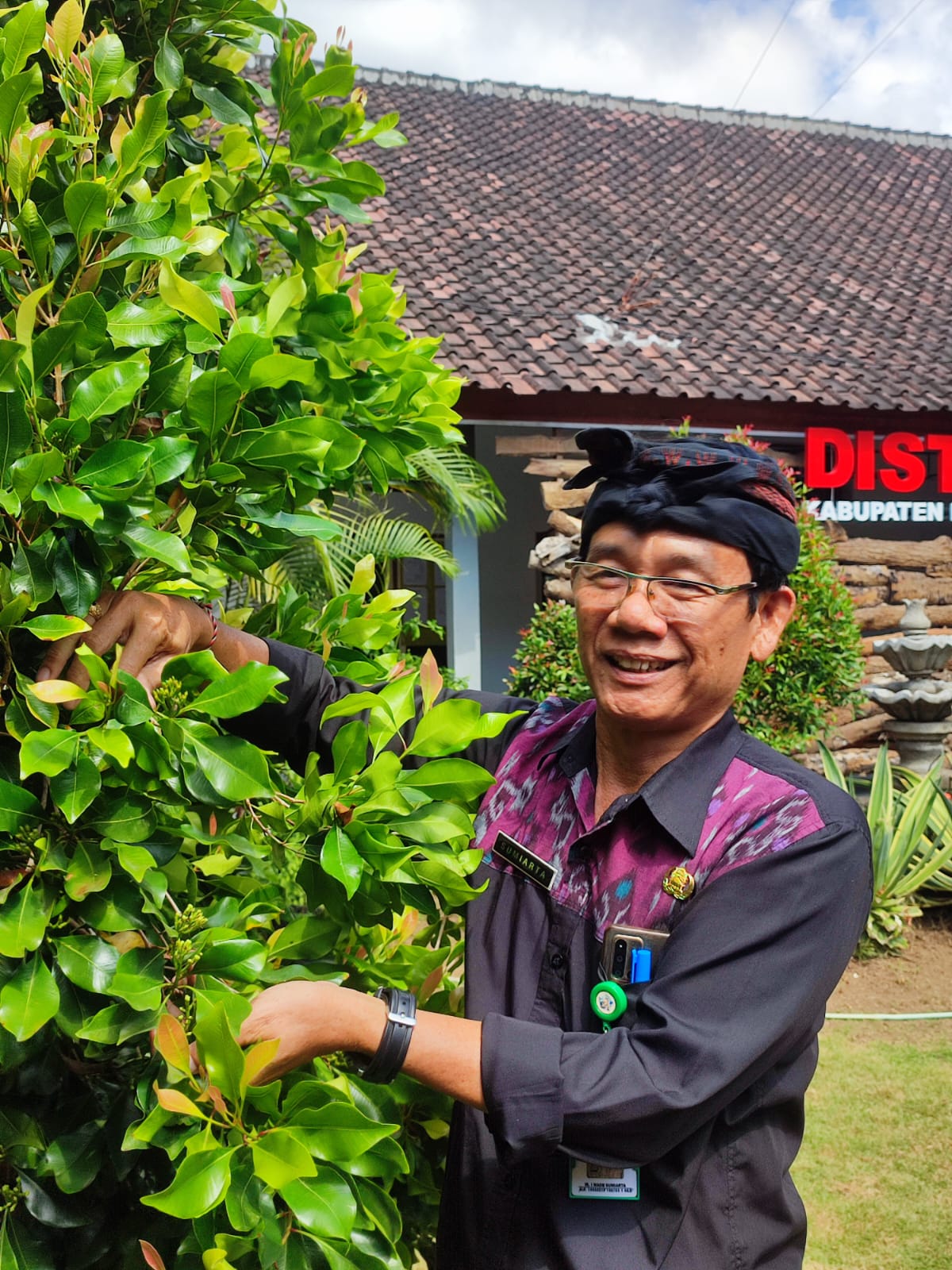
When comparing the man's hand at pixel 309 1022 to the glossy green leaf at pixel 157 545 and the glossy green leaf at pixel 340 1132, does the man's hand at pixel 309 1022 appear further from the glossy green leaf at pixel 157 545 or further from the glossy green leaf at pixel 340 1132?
the glossy green leaf at pixel 157 545

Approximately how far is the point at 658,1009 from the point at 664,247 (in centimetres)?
1100

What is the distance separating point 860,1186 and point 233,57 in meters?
3.90

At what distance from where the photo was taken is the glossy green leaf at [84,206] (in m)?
1.19

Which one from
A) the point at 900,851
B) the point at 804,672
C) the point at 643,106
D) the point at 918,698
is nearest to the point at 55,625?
the point at 900,851

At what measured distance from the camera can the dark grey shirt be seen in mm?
1364

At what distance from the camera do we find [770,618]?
5.65 feet

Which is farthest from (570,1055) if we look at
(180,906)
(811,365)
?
(811,365)

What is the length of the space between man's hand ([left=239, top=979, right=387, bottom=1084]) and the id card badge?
347 mm

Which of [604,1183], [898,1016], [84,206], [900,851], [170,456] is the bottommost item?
[898,1016]

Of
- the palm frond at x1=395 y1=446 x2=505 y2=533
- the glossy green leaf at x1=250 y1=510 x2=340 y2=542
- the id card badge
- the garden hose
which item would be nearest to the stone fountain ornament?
the garden hose

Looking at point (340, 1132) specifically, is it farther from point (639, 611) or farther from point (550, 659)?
point (550, 659)

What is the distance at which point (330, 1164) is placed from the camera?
3.97ft

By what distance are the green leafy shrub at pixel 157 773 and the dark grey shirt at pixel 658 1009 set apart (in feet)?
0.57

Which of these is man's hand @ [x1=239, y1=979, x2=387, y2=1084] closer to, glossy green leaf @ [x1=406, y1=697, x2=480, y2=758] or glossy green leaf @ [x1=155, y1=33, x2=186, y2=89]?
glossy green leaf @ [x1=406, y1=697, x2=480, y2=758]
